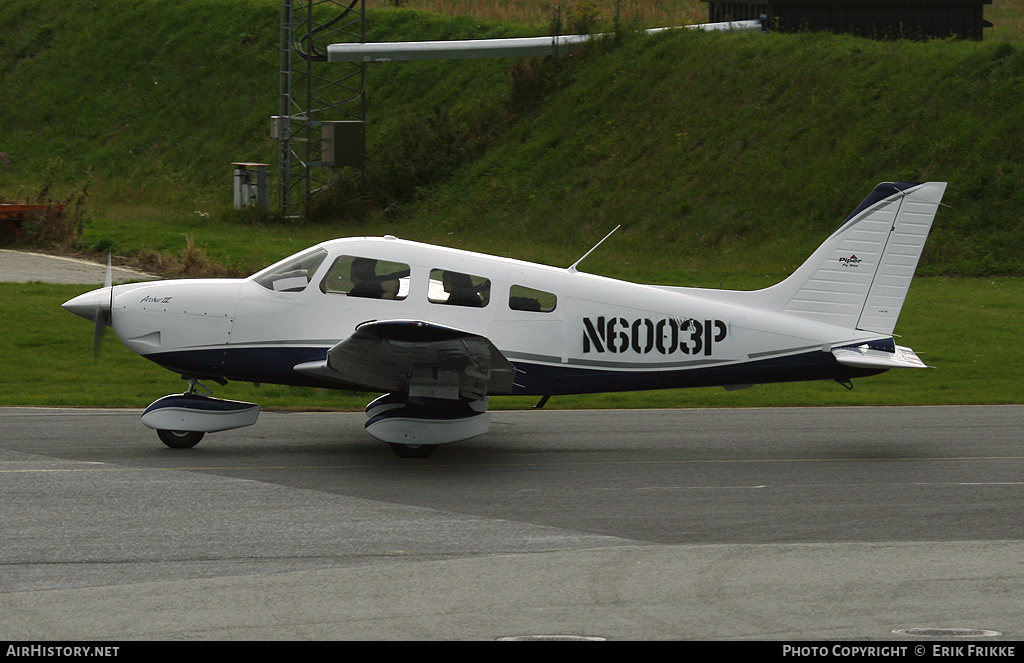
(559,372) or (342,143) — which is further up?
(342,143)

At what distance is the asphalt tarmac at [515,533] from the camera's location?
273 inches

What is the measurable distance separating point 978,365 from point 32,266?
20.0 meters

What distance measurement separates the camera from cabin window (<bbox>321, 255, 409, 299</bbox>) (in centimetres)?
1211

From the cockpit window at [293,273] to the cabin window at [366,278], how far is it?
218mm

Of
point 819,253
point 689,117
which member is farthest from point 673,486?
point 689,117

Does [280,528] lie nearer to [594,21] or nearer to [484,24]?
[594,21]

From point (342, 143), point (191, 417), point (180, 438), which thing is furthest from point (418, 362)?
point (342, 143)

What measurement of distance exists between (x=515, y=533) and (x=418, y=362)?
2821mm

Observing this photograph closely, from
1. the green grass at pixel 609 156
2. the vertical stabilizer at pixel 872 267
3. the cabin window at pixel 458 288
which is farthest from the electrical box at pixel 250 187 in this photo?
the vertical stabilizer at pixel 872 267

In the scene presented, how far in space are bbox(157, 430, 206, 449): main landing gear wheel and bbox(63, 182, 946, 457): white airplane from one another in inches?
0.6

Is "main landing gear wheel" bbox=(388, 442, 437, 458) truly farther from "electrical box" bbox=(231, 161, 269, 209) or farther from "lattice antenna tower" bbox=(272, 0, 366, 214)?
"electrical box" bbox=(231, 161, 269, 209)

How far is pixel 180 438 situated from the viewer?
12.2 m

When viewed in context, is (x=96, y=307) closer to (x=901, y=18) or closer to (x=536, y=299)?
(x=536, y=299)

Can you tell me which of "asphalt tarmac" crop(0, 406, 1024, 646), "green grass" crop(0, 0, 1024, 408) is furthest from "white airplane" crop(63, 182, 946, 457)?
"green grass" crop(0, 0, 1024, 408)
